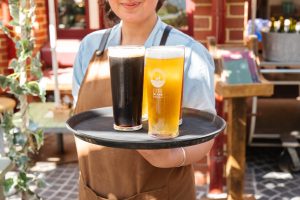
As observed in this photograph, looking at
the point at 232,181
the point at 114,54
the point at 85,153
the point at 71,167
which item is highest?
the point at 114,54

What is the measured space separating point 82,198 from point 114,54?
0.65 meters

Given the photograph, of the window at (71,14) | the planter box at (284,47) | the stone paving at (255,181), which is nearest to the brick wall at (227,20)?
the planter box at (284,47)

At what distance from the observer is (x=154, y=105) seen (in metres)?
1.26

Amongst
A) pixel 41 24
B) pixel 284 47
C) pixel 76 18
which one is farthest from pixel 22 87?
pixel 76 18

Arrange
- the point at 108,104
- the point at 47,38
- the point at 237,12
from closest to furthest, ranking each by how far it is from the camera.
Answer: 1. the point at 108,104
2. the point at 237,12
3. the point at 47,38

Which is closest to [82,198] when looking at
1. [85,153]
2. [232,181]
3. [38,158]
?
[85,153]

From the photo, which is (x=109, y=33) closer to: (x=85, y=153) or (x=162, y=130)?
(x=85, y=153)

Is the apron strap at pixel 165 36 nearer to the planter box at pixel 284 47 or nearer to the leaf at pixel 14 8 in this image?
the leaf at pixel 14 8

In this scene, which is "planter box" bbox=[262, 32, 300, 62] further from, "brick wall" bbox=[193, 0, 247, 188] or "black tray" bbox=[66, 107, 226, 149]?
"black tray" bbox=[66, 107, 226, 149]

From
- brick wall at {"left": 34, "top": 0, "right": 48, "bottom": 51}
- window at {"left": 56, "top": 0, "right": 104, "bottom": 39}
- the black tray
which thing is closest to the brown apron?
the black tray

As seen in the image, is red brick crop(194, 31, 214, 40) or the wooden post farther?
red brick crop(194, 31, 214, 40)

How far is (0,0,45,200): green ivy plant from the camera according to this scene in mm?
2625

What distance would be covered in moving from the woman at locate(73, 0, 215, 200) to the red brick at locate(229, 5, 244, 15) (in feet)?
7.84

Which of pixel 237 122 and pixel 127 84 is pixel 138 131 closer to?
pixel 127 84
